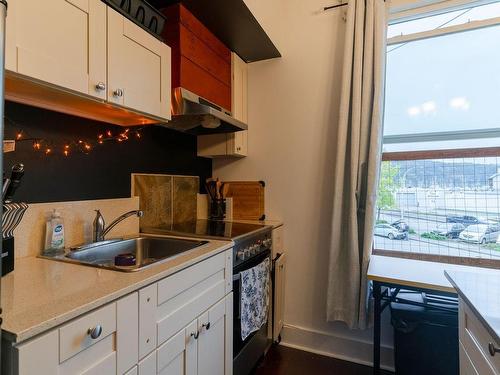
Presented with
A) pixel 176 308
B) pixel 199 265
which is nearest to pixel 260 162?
pixel 199 265

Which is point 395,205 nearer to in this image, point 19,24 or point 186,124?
point 186,124

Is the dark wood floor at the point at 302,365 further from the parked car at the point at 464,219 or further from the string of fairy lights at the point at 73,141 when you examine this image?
the string of fairy lights at the point at 73,141

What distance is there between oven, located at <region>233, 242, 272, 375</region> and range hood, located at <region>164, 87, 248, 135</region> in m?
0.87

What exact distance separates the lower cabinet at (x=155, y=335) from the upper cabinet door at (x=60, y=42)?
0.77 m

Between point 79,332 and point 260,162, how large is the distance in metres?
1.82

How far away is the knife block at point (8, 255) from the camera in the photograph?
36.8 inches

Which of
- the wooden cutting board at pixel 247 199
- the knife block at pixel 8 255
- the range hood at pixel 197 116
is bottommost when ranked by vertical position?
the knife block at pixel 8 255

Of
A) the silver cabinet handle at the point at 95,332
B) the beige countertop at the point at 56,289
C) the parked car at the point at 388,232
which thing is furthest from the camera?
the parked car at the point at 388,232

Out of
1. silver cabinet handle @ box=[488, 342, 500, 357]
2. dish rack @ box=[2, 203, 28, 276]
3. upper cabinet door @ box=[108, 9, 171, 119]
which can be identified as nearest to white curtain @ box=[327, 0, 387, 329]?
silver cabinet handle @ box=[488, 342, 500, 357]

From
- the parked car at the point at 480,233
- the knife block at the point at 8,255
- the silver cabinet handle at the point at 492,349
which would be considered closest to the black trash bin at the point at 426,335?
the parked car at the point at 480,233

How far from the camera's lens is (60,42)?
963 mm

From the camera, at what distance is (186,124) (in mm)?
1954

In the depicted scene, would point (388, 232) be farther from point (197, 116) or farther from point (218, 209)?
point (197, 116)

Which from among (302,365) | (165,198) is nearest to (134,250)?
(165,198)
